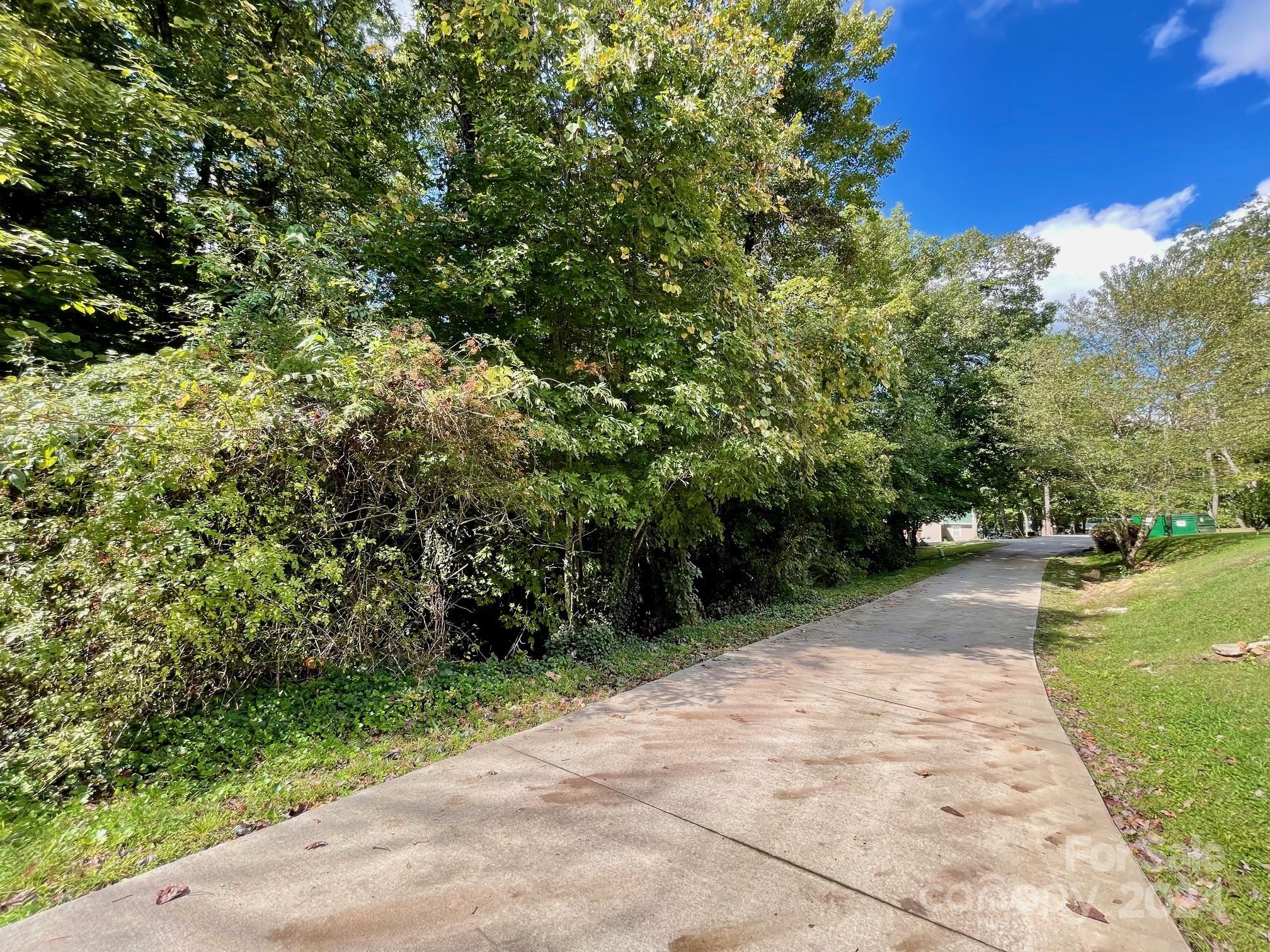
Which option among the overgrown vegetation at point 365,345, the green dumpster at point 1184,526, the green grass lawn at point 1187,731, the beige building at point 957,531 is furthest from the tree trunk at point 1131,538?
the beige building at point 957,531

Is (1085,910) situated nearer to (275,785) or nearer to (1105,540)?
(275,785)

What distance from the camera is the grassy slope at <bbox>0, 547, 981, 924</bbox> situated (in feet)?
7.44

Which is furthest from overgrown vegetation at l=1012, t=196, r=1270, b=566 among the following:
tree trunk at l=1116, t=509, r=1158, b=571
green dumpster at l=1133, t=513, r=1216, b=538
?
green dumpster at l=1133, t=513, r=1216, b=538

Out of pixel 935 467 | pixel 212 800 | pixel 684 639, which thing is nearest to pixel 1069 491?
pixel 935 467

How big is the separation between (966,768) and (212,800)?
4322 millimetres

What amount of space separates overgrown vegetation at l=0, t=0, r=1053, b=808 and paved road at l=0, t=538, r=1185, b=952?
4.45 feet

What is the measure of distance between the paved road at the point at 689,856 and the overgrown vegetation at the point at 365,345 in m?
1.35

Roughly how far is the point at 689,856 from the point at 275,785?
92.5 inches

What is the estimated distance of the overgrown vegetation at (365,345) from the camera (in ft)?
9.68

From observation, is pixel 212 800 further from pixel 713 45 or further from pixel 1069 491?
pixel 1069 491

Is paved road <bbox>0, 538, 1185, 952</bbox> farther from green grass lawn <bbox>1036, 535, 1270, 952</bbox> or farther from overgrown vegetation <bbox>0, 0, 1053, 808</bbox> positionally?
overgrown vegetation <bbox>0, 0, 1053, 808</bbox>

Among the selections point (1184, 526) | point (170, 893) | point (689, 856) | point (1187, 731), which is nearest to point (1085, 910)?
point (689, 856)

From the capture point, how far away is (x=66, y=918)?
1.96 meters

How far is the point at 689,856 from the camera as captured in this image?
2346 millimetres
